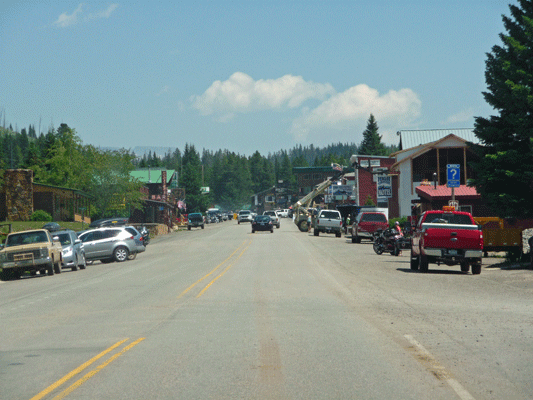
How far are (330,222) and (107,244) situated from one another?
23868 millimetres

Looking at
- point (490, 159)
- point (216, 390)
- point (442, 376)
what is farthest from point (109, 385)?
point (490, 159)

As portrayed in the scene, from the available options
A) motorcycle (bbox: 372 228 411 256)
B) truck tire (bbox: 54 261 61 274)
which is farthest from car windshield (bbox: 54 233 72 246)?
motorcycle (bbox: 372 228 411 256)

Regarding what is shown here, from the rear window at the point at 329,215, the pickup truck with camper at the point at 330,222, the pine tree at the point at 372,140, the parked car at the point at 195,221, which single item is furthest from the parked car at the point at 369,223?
the pine tree at the point at 372,140

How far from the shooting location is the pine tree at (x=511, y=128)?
24.3 meters

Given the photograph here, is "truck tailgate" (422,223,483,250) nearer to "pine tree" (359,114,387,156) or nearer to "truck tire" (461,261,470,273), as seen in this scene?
"truck tire" (461,261,470,273)

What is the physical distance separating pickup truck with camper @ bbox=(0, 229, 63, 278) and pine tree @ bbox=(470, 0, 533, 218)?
17458mm

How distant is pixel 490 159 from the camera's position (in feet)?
83.6

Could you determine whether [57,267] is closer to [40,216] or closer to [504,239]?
[504,239]

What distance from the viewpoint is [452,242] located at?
2105cm

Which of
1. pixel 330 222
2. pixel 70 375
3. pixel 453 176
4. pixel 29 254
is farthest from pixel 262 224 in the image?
pixel 70 375

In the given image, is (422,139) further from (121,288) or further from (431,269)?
(121,288)

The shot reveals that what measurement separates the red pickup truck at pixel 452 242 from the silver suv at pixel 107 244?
16.2 metres

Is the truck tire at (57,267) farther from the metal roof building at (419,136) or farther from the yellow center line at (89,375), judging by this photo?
the metal roof building at (419,136)

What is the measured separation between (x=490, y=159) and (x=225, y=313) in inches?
651
